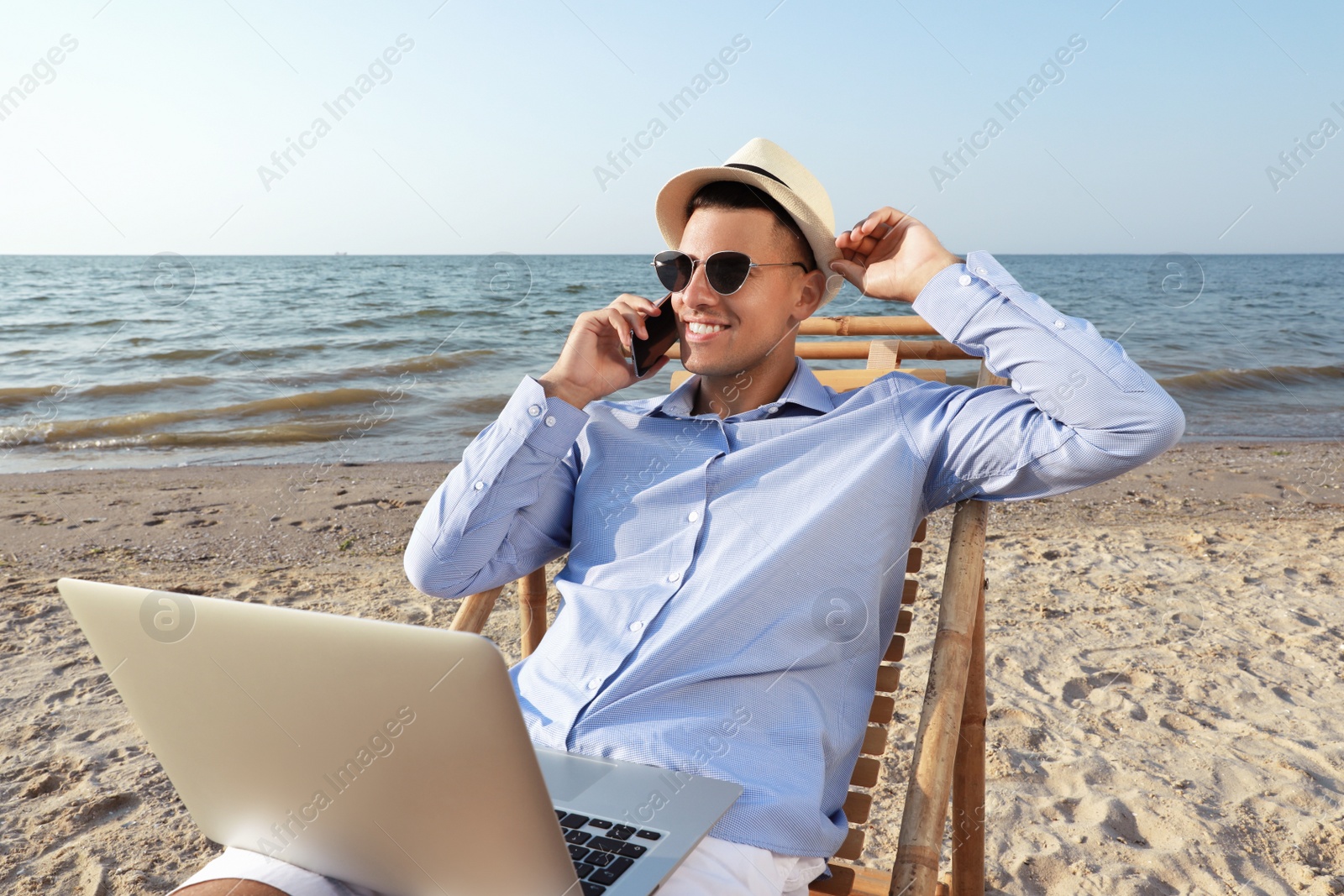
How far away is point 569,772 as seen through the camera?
1.59 metres

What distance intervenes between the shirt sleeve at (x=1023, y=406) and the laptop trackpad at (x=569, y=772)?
0.98 metres

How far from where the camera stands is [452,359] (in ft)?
41.6

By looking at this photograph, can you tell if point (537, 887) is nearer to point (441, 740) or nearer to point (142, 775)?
point (441, 740)

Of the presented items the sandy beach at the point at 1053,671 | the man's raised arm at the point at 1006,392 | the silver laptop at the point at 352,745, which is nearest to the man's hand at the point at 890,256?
the man's raised arm at the point at 1006,392

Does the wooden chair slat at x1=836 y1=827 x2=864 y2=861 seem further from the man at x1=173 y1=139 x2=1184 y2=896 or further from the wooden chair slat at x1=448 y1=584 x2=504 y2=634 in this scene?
the wooden chair slat at x1=448 y1=584 x2=504 y2=634

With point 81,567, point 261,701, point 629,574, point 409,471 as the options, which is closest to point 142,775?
point 629,574

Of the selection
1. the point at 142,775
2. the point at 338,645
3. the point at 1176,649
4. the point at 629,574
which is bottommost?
the point at 1176,649

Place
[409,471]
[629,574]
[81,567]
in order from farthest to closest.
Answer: [409,471]
[81,567]
[629,574]

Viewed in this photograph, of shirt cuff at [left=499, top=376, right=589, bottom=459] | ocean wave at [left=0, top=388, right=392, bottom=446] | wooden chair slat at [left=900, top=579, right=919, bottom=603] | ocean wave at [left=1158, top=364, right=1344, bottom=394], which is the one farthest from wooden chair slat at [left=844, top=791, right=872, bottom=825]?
ocean wave at [left=1158, top=364, right=1344, bottom=394]

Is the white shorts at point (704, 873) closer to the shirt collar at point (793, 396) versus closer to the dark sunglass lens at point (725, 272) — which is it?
the shirt collar at point (793, 396)

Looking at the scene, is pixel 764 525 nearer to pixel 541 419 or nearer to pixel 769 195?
pixel 541 419

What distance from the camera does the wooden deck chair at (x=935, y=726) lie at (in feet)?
5.20

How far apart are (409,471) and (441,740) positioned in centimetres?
696

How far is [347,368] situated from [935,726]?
37.6 feet
